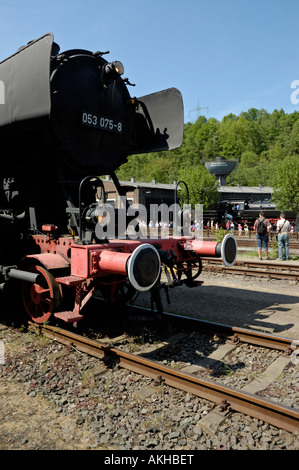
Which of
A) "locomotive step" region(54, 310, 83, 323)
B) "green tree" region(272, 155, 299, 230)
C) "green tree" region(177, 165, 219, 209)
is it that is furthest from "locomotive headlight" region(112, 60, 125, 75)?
"green tree" region(177, 165, 219, 209)

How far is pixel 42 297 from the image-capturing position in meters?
5.23

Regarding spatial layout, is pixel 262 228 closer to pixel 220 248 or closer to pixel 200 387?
pixel 220 248

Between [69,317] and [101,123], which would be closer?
[69,317]

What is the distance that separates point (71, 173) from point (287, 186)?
21.9 metres

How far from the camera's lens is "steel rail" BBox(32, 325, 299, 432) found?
3079 millimetres

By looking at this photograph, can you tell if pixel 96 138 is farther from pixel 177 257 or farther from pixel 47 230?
pixel 177 257

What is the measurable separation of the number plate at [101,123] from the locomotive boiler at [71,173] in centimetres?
1

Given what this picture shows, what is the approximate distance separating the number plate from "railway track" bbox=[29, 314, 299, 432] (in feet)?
9.94

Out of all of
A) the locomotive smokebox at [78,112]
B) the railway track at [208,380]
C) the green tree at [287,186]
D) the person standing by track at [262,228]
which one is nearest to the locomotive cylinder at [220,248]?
the railway track at [208,380]

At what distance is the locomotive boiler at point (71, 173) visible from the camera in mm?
4340

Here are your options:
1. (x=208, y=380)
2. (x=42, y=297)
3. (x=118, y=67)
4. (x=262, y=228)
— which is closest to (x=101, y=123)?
(x=118, y=67)

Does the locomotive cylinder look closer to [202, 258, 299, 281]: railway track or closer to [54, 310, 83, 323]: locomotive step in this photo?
[54, 310, 83, 323]: locomotive step
